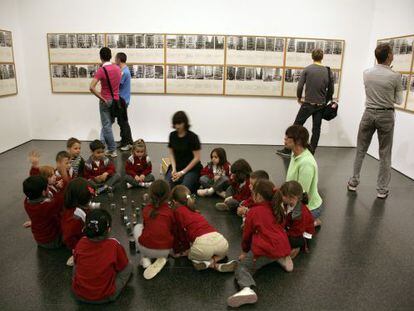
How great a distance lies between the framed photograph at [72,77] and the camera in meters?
7.29

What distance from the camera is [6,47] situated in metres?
6.58

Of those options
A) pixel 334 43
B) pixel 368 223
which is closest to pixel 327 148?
pixel 334 43

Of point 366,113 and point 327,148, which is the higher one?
point 366,113

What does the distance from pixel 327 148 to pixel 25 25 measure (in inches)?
272

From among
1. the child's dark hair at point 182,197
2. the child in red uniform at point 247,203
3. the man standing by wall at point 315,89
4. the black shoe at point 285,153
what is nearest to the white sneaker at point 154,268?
the child's dark hair at point 182,197

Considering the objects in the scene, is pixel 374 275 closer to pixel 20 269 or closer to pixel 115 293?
pixel 115 293

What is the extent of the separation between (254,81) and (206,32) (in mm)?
1433

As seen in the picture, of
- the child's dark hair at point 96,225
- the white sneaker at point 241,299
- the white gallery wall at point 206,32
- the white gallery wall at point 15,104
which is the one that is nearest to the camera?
the child's dark hair at point 96,225

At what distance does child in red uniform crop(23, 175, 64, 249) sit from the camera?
121 inches

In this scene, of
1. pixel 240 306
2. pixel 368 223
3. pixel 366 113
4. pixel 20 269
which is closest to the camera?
pixel 240 306

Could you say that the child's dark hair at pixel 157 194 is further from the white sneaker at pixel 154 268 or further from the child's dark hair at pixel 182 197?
the white sneaker at pixel 154 268

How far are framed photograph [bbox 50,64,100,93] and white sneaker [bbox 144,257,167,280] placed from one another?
535 cm

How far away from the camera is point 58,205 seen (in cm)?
324

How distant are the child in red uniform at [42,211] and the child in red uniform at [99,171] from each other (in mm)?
1364
